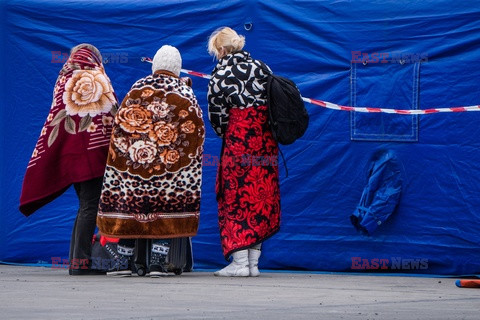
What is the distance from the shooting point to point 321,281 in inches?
324

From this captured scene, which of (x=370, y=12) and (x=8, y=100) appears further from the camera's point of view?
(x=8, y=100)

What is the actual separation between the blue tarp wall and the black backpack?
74 cm

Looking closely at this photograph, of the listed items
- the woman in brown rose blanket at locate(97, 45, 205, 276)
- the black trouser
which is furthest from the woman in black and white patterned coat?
the black trouser

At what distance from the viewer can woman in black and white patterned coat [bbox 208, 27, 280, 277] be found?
8.39 m

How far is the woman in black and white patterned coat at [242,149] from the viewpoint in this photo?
839 centimetres

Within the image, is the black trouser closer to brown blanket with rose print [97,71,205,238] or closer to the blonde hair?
brown blanket with rose print [97,71,205,238]

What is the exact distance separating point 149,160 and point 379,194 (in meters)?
1.82

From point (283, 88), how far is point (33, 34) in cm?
255

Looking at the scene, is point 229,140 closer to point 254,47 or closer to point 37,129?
point 254,47

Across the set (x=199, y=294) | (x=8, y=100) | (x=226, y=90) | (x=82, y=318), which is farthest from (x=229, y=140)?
(x=82, y=318)

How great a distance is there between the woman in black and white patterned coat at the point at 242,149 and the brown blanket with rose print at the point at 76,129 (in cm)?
82

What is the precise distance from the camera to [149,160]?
8281mm

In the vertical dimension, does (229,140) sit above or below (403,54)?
below

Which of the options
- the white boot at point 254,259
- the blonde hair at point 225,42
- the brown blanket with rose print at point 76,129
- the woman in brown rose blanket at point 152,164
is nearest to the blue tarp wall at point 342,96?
the white boot at point 254,259
